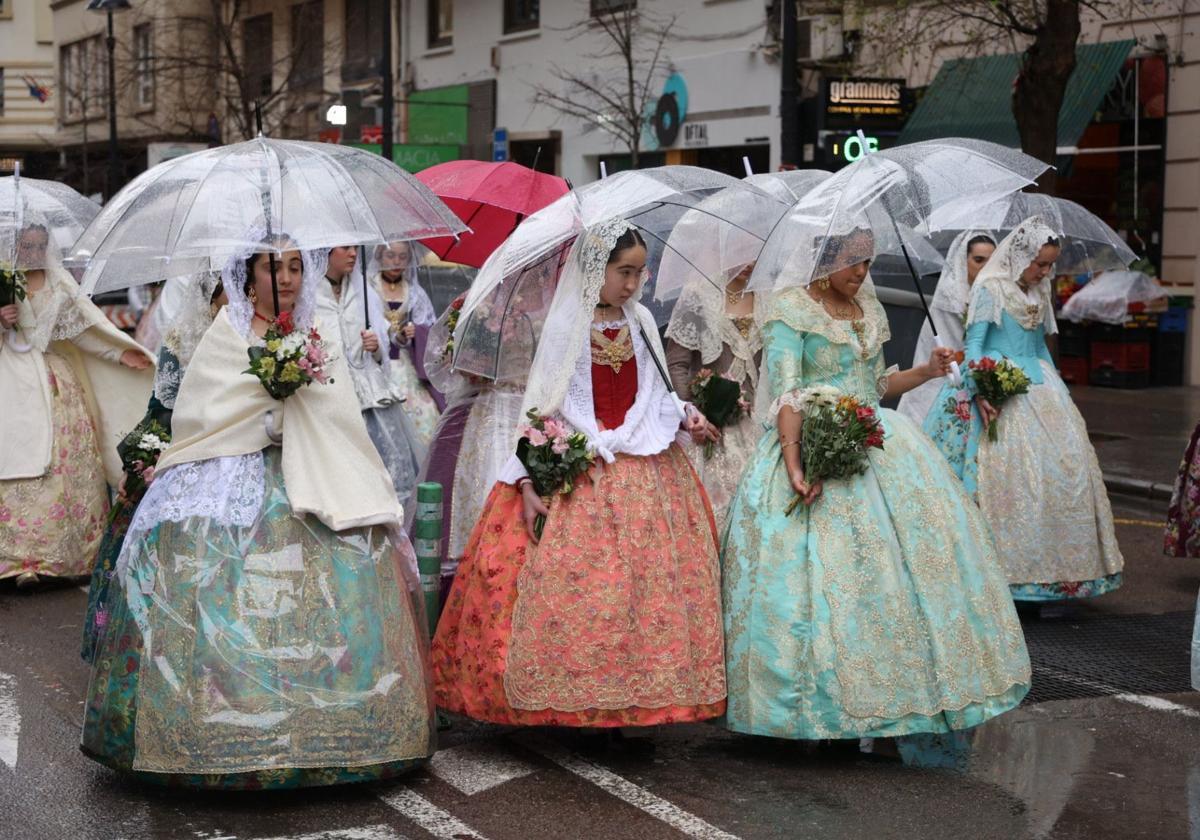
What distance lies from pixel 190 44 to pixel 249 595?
28.9 meters

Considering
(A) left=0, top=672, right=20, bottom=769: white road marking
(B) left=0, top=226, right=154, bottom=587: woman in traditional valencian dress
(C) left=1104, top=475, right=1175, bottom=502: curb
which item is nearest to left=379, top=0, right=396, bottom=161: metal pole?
(C) left=1104, top=475, right=1175, bottom=502: curb

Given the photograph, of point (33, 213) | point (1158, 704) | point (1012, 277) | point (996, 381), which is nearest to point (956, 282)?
point (1012, 277)

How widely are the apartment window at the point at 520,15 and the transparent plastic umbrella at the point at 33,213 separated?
63.0 ft

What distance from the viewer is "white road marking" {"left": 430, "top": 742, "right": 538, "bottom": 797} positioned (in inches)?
235

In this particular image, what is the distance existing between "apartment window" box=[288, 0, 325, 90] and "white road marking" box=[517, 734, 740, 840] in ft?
86.0

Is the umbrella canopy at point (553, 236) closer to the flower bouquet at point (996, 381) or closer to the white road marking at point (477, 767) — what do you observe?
the white road marking at point (477, 767)

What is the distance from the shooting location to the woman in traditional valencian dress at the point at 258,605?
5.55m

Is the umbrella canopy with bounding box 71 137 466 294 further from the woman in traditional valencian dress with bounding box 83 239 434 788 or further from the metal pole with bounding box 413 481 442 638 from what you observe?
the metal pole with bounding box 413 481 442 638

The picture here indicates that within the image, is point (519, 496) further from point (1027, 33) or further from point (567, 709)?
point (1027, 33)

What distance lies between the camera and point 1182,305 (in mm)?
19141

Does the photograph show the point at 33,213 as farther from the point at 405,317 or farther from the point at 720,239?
the point at 720,239

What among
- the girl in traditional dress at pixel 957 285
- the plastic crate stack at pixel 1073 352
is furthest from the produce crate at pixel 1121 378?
the girl in traditional dress at pixel 957 285

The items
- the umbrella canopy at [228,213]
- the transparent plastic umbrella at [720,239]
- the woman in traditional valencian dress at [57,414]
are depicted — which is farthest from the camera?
the woman in traditional valencian dress at [57,414]

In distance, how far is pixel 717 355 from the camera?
8.04m
